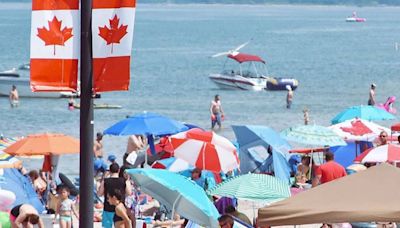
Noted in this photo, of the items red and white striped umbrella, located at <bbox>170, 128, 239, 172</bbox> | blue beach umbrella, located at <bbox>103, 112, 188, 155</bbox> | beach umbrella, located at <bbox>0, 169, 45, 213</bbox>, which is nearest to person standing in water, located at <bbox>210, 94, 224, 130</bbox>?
blue beach umbrella, located at <bbox>103, 112, 188, 155</bbox>

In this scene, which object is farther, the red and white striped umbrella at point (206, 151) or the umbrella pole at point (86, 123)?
the red and white striped umbrella at point (206, 151)

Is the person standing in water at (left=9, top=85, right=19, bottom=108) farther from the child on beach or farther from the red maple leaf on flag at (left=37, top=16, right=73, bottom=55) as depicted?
the red maple leaf on flag at (left=37, top=16, right=73, bottom=55)

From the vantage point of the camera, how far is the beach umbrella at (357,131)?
1828 centimetres

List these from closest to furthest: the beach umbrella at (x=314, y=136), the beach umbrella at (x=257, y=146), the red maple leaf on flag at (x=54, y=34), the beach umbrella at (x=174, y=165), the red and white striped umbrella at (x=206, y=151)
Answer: the red maple leaf on flag at (x=54, y=34) → the red and white striped umbrella at (x=206, y=151) → the beach umbrella at (x=174, y=165) → the beach umbrella at (x=314, y=136) → the beach umbrella at (x=257, y=146)

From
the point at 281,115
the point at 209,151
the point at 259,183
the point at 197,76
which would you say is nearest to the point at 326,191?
the point at 259,183

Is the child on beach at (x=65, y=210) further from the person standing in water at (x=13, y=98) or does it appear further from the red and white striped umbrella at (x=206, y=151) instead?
the person standing in water at (x=13, y=98)

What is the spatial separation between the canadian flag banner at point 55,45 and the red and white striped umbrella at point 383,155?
8.19 m

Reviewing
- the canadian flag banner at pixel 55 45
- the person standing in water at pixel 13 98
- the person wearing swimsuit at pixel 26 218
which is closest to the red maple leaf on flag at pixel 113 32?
the canadian flag banner at pixel 55 45

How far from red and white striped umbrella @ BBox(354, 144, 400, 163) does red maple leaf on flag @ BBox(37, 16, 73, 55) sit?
→ 8.26 metres

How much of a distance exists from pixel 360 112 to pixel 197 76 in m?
41.7

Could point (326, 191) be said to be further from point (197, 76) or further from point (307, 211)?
point (197, 76)

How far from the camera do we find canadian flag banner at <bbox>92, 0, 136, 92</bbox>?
7230 millimetres

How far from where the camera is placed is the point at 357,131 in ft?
60.8

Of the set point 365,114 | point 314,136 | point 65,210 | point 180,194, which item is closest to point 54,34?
point 180,194
